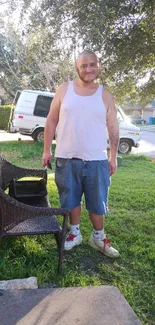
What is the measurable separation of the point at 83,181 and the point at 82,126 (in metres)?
0.46

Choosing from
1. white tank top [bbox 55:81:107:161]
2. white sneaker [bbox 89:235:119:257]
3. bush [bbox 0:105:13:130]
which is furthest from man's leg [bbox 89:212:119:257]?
bush [bbox 0:105:13:130]

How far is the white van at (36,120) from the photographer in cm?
1179

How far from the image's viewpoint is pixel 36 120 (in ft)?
38.7

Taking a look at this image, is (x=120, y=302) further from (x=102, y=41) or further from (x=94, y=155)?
(x=102, y=41)

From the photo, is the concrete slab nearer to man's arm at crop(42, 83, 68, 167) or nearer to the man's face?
man's arm at crop(42, 83, 68, 167)

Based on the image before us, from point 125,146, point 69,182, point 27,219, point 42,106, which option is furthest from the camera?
point 125,146

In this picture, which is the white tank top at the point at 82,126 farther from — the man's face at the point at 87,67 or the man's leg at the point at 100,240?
the man's leg at the point at 100,240

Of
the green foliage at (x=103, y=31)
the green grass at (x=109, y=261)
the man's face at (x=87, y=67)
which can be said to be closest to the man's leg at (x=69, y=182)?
the green grass at (x=109, y=261)

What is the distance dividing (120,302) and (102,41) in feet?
8.42

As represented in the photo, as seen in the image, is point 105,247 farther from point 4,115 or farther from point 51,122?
point 4,115

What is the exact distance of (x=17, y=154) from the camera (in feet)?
33.6

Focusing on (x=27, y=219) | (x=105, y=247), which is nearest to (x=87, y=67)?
(x=27, y=219)

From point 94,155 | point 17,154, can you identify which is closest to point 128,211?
point 94,155

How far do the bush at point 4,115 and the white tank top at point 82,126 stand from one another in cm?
1633
